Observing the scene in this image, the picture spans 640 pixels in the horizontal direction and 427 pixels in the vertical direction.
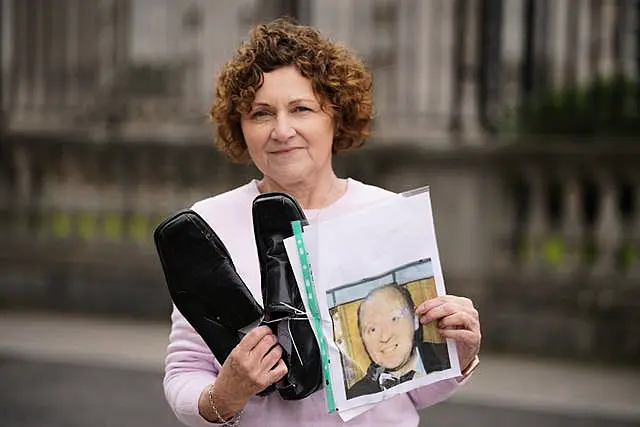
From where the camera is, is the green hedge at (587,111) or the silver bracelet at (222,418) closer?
the silver bracelet at (222,418)

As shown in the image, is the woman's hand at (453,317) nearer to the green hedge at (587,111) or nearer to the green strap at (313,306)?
the green strap at (313,306)

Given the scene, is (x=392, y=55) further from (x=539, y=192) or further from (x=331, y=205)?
(x=331, y=205)

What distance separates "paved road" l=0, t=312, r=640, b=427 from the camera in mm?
5961

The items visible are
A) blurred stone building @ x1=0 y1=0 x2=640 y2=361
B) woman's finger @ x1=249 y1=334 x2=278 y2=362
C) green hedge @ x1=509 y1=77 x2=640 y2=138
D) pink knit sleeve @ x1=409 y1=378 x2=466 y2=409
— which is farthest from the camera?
green hedge @ x1=509 y1=77 x2=640 y2=138

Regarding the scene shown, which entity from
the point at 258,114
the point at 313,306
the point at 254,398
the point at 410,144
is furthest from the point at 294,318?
the point at 410,144

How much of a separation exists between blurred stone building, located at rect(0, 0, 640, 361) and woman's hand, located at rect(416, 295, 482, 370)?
5246 millimetres

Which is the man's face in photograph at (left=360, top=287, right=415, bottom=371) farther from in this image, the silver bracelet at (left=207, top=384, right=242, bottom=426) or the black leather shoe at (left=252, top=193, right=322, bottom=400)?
the silver bracelet at (left=207, top=384, right=242, bottom=426)

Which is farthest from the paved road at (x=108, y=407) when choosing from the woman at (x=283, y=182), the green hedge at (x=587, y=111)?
the woman at (x=283, y=182)

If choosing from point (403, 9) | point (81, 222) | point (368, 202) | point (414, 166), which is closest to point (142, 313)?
point (81, 222)

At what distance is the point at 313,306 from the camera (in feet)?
5.97

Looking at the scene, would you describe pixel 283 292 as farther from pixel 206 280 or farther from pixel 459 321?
pixel 459 321

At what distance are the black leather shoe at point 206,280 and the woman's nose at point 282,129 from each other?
0.72 feet

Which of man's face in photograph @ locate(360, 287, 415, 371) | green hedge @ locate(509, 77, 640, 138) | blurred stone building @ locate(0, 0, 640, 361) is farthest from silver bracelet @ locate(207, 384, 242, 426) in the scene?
green hedge @ locate(509, 77, 640, 138)

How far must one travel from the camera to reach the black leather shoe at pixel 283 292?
5.93ft
